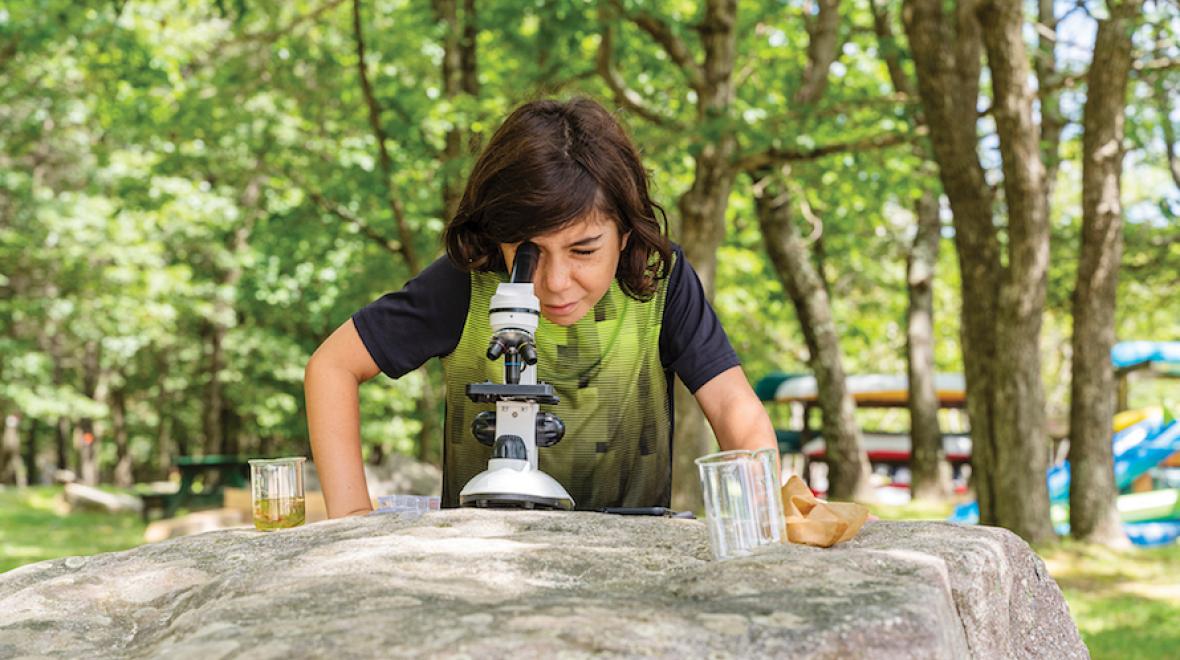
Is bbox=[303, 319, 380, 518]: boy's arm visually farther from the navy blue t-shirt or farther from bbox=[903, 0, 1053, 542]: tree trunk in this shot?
bbox=[903, 0, 1053, 542]: tree trunk

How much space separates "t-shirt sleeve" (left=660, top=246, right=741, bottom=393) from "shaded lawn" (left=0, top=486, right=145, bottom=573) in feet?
24.7

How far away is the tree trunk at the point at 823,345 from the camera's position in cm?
1458

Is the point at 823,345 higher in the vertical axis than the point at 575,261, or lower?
higher

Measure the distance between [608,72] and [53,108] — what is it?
10.3 meters

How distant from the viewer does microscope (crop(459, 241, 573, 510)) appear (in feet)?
8.29

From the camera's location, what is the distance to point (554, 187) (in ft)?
8.56

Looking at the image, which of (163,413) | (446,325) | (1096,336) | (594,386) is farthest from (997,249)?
(163,413)

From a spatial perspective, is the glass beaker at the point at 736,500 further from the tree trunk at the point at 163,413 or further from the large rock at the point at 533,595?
the tree trunk at the point at 163,413

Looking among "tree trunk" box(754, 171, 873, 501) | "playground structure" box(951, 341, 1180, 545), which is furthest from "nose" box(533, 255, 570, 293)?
"tree trunk" box(754, 171, 873, 501)

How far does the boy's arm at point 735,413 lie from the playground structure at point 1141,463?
10.1 m

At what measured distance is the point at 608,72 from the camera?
455 inches

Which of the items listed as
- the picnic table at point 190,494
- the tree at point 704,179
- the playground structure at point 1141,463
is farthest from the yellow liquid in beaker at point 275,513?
the picnic table at point 190,494

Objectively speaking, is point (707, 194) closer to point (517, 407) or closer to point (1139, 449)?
point (1139, 449)

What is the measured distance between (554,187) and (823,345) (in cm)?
1280
